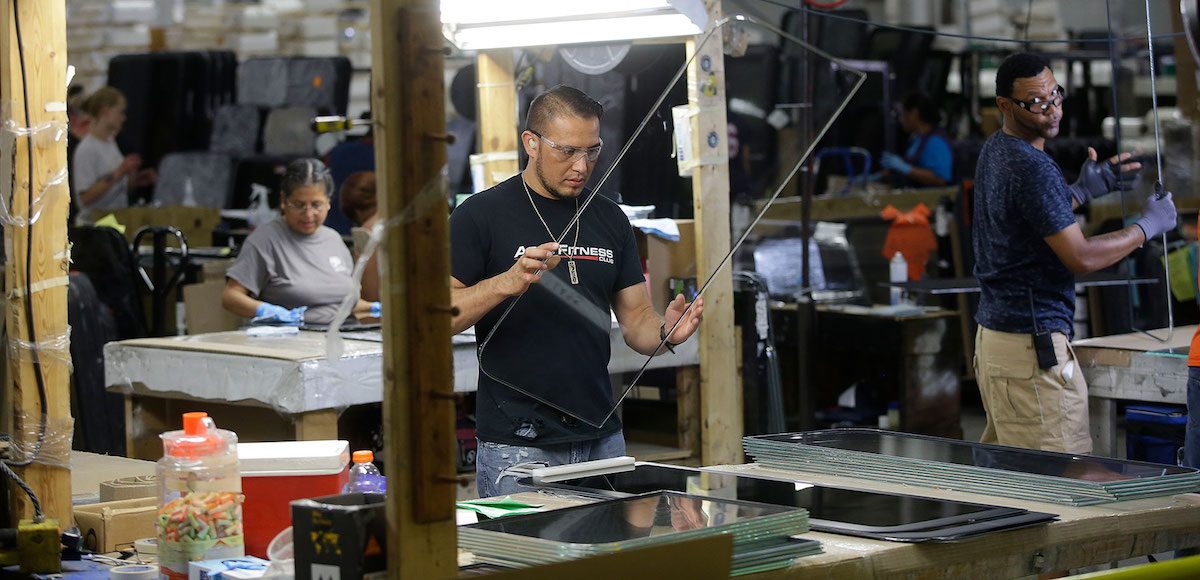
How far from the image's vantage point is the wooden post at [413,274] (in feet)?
6.54

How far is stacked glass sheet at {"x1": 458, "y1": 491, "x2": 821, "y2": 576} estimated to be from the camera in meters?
2.18

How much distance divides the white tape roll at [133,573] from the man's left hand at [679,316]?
1.29 m

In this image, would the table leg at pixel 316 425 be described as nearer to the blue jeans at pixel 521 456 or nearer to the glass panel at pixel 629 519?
the blue jeans at pixel 521 456

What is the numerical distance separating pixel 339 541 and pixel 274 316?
13.0ft

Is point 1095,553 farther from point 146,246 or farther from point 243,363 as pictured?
point 146,246

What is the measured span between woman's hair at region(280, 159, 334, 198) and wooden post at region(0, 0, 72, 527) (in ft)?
9.93

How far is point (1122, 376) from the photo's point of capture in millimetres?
4688

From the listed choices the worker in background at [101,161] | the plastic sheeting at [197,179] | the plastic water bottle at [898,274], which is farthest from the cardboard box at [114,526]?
the plastic sheeting at [197,179]

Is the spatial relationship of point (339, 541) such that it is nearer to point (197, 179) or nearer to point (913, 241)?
point (913, 241)

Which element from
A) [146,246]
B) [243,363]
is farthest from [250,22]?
[243,363]

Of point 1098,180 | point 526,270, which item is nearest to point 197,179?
point 1098,180

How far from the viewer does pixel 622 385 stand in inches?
138

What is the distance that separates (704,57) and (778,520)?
7.10 ft

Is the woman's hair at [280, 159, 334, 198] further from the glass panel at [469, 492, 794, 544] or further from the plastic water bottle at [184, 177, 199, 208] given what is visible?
the plastic water bottle at [184, 177, 199, 208]
